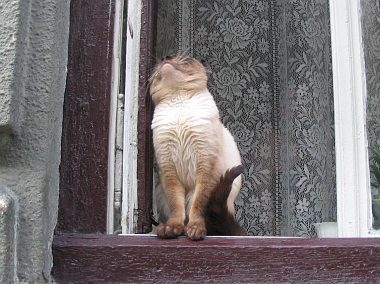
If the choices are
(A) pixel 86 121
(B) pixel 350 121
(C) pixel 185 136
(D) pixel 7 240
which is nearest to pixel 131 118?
(C) pixel 185 136

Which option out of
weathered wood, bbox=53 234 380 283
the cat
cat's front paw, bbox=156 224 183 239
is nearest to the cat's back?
the cat

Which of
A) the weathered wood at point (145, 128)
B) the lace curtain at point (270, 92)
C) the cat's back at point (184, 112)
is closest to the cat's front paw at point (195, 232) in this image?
the weathered wood at point (145, 128)

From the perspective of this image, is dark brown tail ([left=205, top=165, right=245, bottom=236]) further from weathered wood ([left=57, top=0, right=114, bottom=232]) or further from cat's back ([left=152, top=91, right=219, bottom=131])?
weathered wood ([left=57, top=0, right=114, bottom=232])

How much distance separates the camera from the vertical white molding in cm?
178

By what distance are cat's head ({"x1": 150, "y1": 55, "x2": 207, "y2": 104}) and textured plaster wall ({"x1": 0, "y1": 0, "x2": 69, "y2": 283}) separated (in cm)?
105

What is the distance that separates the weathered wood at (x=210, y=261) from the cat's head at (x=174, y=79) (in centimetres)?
107

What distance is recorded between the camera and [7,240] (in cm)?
106

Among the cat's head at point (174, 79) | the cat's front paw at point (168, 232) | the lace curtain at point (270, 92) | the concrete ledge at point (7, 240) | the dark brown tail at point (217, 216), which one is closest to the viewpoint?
the concrete ledge at point (7, 240)

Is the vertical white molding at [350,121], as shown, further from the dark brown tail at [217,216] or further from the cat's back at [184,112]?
the cat's back at [184,112]

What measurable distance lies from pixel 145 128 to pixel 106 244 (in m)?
0.91

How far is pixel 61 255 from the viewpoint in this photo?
4.04ft

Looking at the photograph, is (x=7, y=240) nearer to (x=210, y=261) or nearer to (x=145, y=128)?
(x=210, y=261)

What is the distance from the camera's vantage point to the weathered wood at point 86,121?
135 centimetres

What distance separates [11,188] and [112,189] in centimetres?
46
